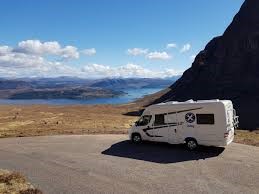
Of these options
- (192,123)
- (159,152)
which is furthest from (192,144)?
(159,152)

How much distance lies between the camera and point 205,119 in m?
24.0

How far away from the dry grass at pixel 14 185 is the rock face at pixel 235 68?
72905 millimetres

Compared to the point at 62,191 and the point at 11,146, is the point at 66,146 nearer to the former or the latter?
the point at 11,146

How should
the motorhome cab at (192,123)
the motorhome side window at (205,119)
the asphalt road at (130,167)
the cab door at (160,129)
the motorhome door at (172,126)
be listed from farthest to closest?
1. the cab door at (160,129)
2. the motorhome door at (172,126)
3. the motorhome side window at (205,119)
4. the motorhome cab at (192,123)
5. the asphalt road at (130,167)

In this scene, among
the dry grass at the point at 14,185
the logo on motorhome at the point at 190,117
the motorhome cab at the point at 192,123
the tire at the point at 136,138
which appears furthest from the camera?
the tire at the point at 136,138

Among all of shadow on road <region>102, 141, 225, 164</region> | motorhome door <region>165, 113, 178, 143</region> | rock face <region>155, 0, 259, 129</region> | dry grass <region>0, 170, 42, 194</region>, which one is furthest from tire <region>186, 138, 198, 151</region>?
rock face <region>155, 0, 259, 129</region>

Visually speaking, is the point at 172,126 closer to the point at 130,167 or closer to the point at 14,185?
the point at 130,167

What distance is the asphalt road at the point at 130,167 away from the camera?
1700 centimetres

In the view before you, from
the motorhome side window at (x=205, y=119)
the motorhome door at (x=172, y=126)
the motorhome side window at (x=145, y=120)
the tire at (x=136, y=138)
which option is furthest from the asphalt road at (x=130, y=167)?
the motorhome side window at (x=205, y=119)

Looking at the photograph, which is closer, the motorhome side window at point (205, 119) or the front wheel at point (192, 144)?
the motorhome side window at point (205, 119)

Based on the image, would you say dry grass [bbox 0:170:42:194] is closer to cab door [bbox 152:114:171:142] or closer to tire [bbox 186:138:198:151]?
cab door [bbox 152:114:171:142]

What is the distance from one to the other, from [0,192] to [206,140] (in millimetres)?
Result: 13646

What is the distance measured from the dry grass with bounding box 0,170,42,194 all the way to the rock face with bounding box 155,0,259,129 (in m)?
72.9

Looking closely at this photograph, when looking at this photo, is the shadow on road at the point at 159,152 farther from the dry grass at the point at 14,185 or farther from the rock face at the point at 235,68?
the rock face at the point at 235,68
